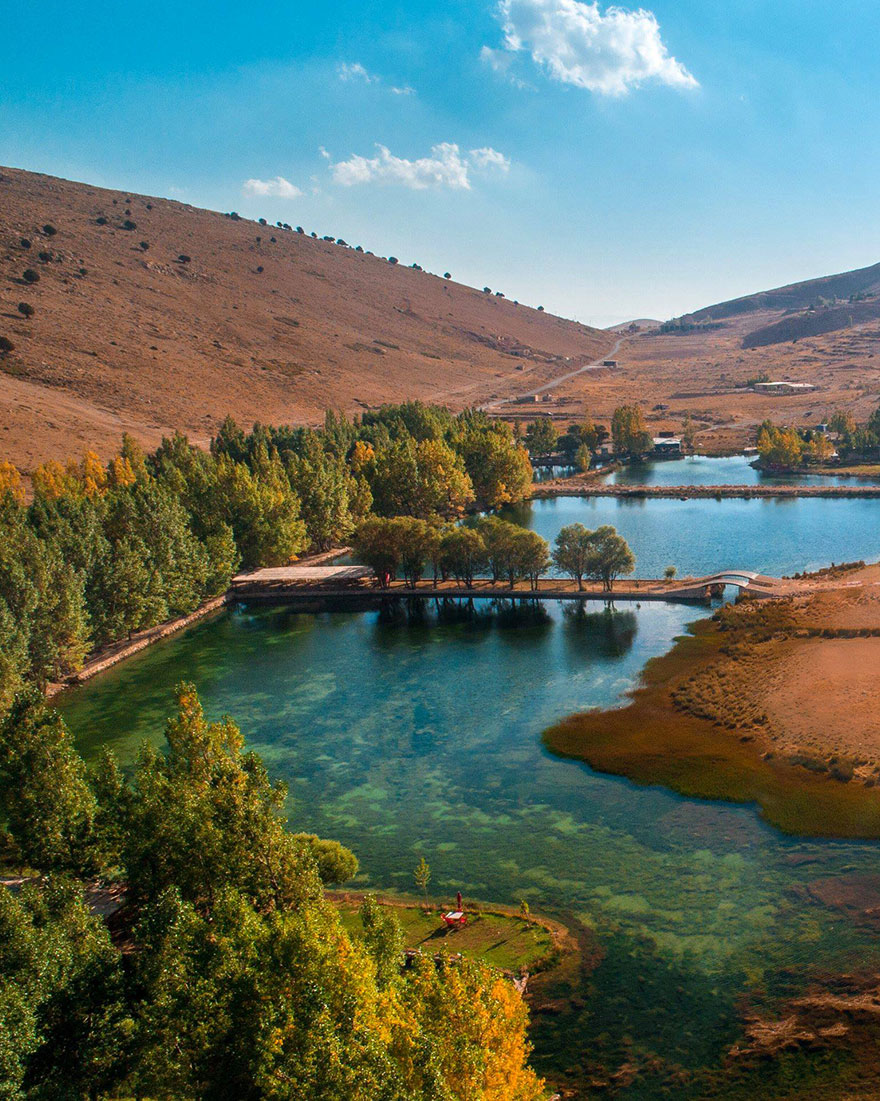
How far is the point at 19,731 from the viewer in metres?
35.9

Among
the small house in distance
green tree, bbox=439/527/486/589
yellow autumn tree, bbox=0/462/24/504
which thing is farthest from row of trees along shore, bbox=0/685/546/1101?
the small house in distance

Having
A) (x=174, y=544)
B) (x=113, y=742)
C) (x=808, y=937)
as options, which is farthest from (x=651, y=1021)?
(x=174, y=544)

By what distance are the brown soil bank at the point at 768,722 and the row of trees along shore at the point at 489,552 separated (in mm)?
14285

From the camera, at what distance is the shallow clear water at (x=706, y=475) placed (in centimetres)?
14312

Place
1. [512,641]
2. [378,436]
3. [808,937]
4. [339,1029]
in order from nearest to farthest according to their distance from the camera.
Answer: [339,1029]
[808,937]
[512,641]
[378,436]

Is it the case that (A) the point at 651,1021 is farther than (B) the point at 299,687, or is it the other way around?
(B) the point at 299,687

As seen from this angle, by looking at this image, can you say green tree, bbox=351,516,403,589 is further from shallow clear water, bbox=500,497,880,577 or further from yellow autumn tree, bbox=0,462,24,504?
yellow autumn tree, bbox=0,462,24,504

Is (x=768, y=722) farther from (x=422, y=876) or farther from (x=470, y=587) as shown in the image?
(x=470, y=587)

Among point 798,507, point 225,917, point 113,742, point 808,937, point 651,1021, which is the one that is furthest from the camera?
point 798,507

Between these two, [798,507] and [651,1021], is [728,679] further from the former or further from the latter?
[798,507]

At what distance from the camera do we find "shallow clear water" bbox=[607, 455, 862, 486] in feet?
470

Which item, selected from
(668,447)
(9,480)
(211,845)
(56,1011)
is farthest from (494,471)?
(56,1011)

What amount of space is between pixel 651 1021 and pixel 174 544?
65.3 metres

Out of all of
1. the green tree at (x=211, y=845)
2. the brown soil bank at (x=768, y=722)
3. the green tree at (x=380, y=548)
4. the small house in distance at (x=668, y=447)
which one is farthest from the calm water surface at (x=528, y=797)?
the small house in distance at (x=668, y=447)
